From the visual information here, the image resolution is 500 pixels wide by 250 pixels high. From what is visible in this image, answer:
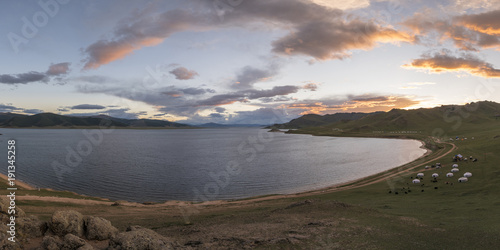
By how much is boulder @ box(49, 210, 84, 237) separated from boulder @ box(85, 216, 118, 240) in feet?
2.03

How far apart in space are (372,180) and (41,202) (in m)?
77.1

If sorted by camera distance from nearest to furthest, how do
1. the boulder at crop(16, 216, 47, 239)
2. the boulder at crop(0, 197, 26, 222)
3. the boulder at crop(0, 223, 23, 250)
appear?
1. the boulder at crop(0, 223, 23, 250)
2. the boulder at crop(16, 216, 47, 239)
3. the boulder at crop(0, 197, 26, 222)

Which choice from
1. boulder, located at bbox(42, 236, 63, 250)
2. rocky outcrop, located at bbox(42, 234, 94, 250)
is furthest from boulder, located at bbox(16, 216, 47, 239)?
rocky outcrop, located at bbox(42, 234, 94, 250)

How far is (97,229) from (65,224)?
2.37 meters

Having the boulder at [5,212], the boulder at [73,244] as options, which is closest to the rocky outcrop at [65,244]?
the boulder at [73,244]

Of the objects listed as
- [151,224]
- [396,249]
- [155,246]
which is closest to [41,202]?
[151,224]

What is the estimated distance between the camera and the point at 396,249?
22281 millimetres

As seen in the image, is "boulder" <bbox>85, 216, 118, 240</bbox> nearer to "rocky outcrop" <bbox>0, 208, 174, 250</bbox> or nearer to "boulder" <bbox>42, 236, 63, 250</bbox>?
"rocky outcrop" <bbox>0, 208, 174, 250</bbox>

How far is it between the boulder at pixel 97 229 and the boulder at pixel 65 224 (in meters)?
0.62

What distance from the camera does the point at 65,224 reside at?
65.8 feet

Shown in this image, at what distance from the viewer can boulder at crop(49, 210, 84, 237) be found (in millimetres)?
19875

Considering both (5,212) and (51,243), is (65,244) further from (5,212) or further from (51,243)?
(5,212)

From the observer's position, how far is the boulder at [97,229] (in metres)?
20.8

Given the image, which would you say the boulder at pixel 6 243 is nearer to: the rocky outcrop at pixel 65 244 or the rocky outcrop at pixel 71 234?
the rocky outcrop at pixel 71 234
